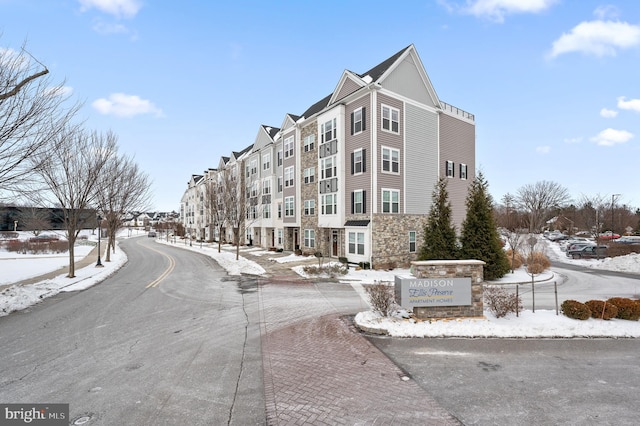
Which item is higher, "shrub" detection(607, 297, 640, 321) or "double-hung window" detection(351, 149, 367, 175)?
"double-hung window" detection(351, 149, 367, 175)

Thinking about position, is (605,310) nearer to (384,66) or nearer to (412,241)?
(412,241)

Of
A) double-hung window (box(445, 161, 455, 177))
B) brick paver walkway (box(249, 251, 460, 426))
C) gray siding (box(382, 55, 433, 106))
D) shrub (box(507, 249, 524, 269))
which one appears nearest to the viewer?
Result: brick paver walkway (box(249, 251, 460, 426))

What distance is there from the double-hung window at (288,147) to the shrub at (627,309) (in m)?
27.9

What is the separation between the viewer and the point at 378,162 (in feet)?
74.7

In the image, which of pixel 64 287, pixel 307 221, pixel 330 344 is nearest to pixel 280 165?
pixel 307 221

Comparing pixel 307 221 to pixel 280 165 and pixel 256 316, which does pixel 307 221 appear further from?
pixel 256 316

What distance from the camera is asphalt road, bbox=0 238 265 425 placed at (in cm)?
495

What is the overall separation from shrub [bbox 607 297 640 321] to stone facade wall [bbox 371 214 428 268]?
1364 centimetres

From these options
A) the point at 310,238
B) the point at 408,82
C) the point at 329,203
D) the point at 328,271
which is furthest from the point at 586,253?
the point at 328,271

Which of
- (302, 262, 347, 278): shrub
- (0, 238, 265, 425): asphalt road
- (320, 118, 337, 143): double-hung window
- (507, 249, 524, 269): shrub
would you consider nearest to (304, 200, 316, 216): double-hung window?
(320, 118, 337, 143): double-hung window

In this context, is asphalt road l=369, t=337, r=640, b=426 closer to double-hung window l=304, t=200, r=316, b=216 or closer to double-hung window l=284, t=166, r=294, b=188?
double-hung window l=304, t=200, r=316, b=216

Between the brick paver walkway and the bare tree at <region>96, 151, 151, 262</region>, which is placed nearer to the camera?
the brick paver walkway

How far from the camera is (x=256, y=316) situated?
34.4ft

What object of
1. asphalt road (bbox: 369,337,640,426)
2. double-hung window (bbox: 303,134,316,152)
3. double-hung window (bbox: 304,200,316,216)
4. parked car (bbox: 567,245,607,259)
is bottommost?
parked car (bbox: 567,245,607,259)
